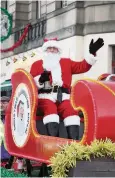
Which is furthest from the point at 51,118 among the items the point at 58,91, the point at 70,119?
the point at 58,91

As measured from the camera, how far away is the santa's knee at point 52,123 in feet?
16.8

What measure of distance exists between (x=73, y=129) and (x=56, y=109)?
32cm

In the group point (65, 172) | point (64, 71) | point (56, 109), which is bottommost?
point (65, 172)

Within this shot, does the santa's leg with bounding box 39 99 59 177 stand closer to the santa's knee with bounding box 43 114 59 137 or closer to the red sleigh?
the santa's knee with bounding box 43 114 59 137

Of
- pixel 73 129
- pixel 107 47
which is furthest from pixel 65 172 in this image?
pixel 107 47

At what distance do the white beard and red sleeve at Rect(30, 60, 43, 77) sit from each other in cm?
6

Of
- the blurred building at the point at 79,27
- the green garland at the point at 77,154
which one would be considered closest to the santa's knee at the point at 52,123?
the green garland at the point at 77,154

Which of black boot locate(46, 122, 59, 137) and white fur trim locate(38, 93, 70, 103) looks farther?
white fur trim locate(38, 93, 70, 103)

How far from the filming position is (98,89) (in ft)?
12.6

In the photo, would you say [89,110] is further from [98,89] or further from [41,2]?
[41,2]

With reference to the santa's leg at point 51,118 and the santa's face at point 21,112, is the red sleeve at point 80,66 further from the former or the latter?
the santa's face at point 21,112

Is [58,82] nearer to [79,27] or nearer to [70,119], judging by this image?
[70,119]

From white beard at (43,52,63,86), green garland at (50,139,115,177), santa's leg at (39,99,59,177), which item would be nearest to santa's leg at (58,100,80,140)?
santa's leg at (39,99,59,177)

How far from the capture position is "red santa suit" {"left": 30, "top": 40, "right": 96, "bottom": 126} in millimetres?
5180
